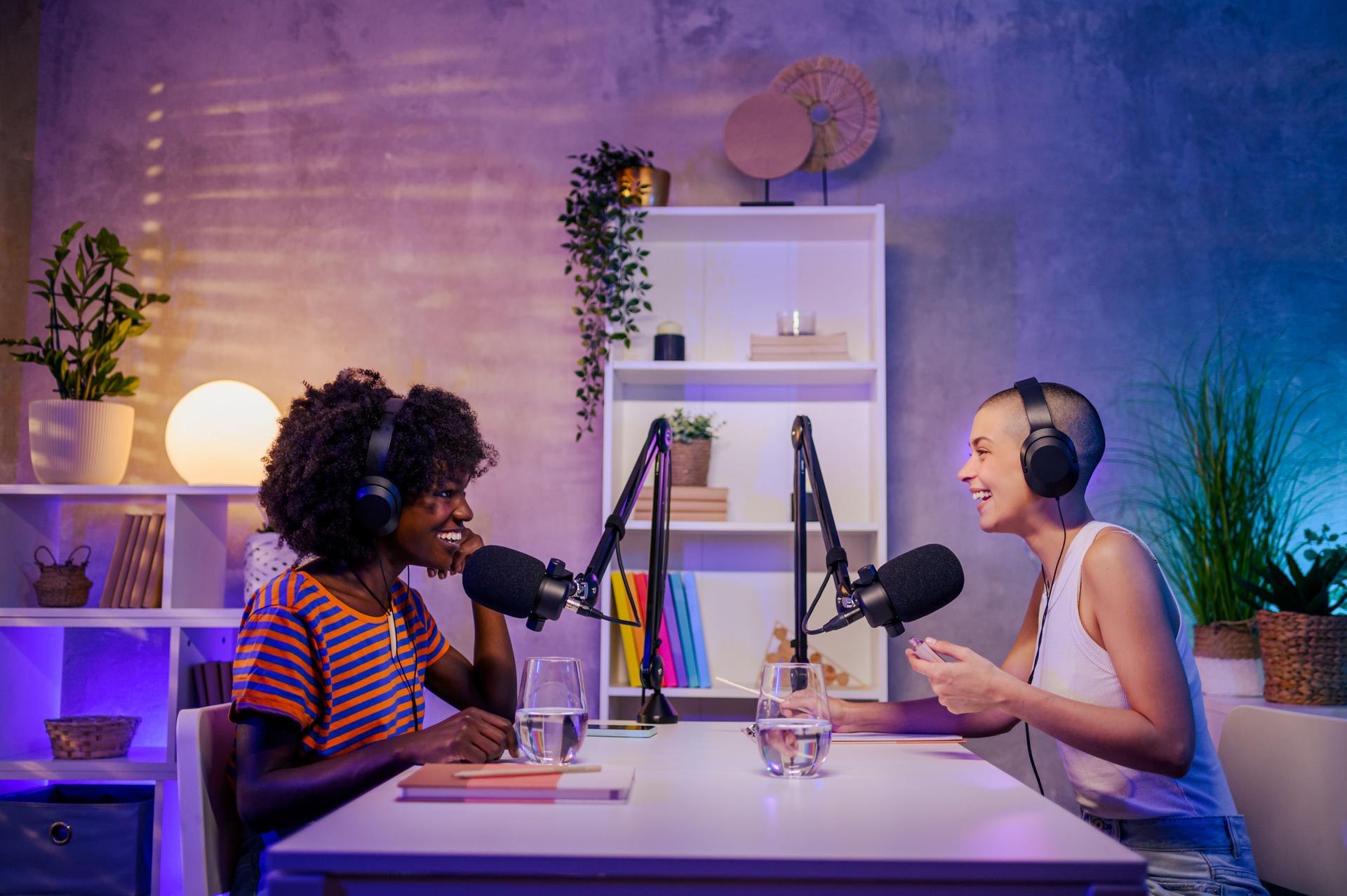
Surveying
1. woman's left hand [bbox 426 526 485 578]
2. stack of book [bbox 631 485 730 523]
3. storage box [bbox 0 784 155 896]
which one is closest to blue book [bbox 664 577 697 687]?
stack of book [bbox 631 485 730 523]

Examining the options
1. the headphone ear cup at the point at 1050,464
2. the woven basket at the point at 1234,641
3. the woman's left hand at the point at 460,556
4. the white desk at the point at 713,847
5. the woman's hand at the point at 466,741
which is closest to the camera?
the white desk at the point at 713,847

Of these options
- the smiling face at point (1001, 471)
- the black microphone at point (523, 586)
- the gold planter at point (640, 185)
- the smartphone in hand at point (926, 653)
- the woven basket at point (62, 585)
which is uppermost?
the gold planter at point (640, 185)

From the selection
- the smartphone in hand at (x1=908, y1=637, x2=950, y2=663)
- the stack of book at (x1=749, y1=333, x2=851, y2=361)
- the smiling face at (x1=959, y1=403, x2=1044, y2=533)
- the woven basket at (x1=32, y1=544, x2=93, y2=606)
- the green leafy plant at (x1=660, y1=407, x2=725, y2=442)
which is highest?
the stack of book at (x1=749, y1=333, x2=851, y2=361)

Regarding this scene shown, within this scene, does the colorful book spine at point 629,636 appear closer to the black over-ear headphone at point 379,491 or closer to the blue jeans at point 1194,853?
the black over-ear headphone at point 379,491

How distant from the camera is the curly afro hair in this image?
73.0 inches

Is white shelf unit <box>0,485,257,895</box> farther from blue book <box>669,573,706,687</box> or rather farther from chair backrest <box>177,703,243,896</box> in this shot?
chair backrest <box>177,703,243,896</box>

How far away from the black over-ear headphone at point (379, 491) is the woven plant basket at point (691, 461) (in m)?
1.32

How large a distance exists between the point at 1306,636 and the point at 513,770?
7.27 ft

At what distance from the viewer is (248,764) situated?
4.89 ft

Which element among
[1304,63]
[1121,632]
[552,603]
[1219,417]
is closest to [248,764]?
[552,603]

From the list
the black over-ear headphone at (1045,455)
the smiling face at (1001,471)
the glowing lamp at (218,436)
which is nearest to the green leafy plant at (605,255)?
the glowing lamp at (218,436)

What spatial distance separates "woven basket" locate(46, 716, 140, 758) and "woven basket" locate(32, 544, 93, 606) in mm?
338

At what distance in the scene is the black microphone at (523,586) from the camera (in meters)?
1.50

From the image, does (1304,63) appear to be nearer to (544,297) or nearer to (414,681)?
(544,297)
